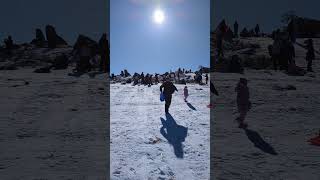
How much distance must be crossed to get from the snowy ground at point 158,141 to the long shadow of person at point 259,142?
124 cm

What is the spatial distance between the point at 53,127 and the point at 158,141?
4231 mm

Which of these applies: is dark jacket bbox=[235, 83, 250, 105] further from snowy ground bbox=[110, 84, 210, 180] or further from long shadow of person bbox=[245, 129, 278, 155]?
snowy ground bbox=[110, 84, 210, 180]

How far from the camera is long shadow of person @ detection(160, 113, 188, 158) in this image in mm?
13648

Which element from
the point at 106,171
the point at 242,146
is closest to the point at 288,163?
the point at 242,146

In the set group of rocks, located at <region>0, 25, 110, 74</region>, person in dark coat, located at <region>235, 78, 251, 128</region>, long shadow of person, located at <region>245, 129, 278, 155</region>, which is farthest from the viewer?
group of rocks, located at <region>0, 25, 110, 74</region>

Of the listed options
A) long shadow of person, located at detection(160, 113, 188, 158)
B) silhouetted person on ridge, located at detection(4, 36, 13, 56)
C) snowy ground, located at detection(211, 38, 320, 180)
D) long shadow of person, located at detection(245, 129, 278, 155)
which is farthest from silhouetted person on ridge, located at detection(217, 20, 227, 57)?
long shadow of person, located at detection(245, 129, 278, 155)

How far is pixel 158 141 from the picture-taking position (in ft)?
47.2

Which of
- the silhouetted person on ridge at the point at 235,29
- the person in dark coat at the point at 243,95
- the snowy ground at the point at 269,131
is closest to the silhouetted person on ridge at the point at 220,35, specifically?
the silhouetted person on ridge at the point at 235,29

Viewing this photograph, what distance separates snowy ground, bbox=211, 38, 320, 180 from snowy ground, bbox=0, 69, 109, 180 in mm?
3169

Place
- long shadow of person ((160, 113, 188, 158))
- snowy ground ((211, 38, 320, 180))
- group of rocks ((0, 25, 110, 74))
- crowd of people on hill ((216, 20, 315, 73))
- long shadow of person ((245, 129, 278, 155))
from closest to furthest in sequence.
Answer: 1. snowy ground ((211, 38, 320, 180))
2. long shadow of person ((160, 113, 188, 158))
3. long shadow of person ((245, 129, 278, 155))
4. crowd of people on hill ((216, 20, 315, 73))
5. group of rocks ((0, 25, 110, 74))

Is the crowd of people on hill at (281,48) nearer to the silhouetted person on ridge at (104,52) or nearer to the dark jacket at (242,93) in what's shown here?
the silhouetted person on ridge at (104,52)

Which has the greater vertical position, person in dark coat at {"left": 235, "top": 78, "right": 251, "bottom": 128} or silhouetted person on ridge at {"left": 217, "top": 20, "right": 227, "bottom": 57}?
silhouetted person on ridge at {"left": 217, "top": 20, "right": 227, "bottom": 57}

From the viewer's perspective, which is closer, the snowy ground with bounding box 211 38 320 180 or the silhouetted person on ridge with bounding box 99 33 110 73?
the snowy ground with bounding box 211 38 320 180

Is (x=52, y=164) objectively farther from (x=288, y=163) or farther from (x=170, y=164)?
(x=288, y=163)
